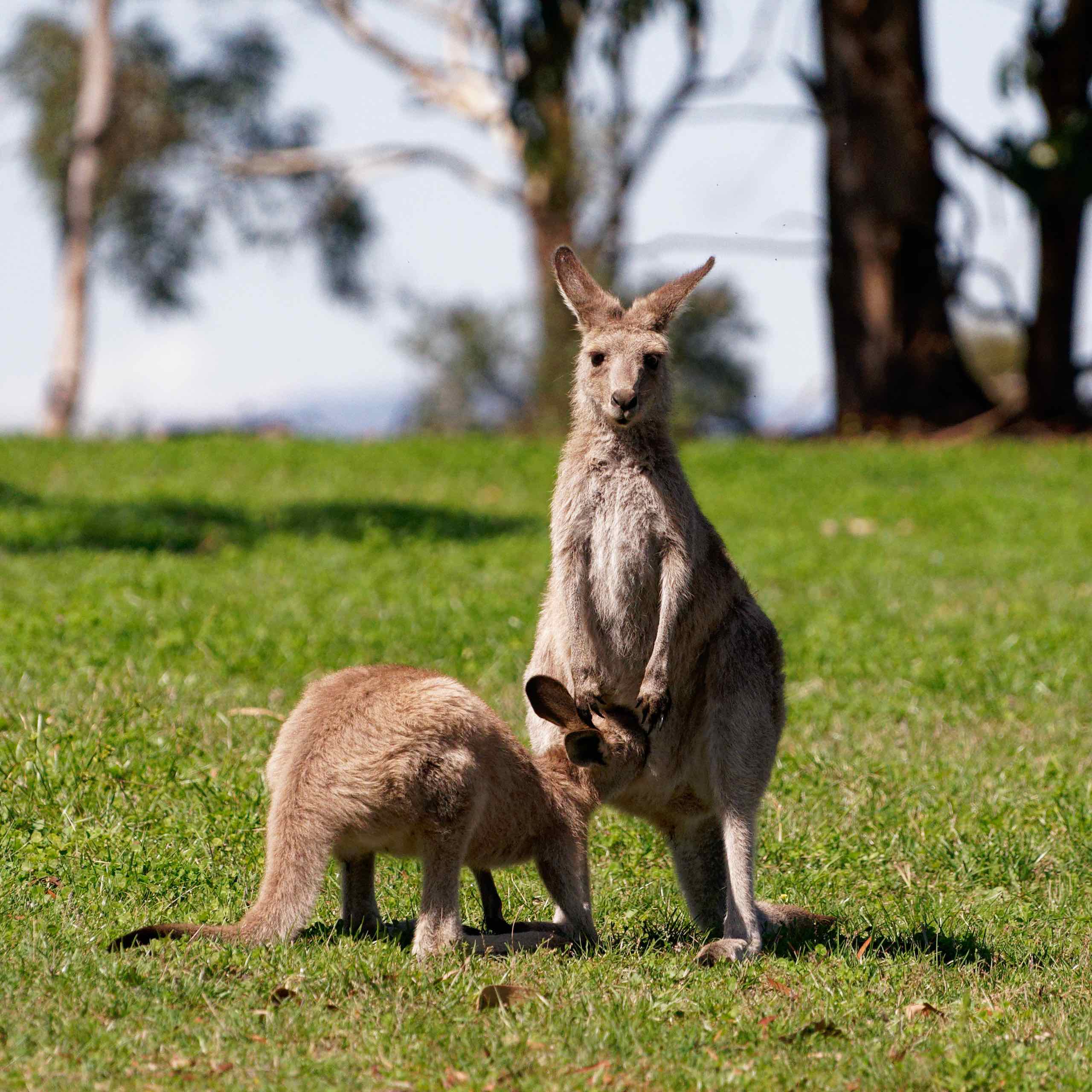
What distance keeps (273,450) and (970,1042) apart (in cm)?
1255

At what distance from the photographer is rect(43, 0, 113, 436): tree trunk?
2470cm

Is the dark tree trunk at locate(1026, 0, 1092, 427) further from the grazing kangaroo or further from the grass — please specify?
the grazing kangaroo

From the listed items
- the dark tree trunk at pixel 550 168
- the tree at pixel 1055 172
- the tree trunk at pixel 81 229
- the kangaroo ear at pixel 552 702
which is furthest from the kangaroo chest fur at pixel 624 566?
the tree trunk at pixel 81 229

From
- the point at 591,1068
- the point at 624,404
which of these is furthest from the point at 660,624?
the point at 591,1068

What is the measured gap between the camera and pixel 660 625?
5.09 m

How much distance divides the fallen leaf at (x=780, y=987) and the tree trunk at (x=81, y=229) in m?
21.7

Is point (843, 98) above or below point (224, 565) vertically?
above

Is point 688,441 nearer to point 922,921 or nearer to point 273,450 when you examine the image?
point 273,450

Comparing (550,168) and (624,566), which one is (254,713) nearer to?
(624,566)

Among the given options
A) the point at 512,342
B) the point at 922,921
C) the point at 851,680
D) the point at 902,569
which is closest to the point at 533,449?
the point at 902,569

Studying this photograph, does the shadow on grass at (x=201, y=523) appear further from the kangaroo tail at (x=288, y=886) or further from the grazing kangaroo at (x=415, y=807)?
the kangaroo tail at (x=288, y=886)

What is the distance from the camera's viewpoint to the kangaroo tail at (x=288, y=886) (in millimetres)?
4301

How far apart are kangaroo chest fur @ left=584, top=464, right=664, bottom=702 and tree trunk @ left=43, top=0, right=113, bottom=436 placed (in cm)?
2066

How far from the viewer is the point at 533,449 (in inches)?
639
